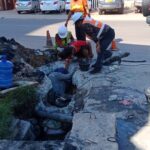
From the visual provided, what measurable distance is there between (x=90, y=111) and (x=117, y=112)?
43 cm

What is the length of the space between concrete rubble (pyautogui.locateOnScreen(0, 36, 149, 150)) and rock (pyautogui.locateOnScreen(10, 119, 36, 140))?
0.06 metres

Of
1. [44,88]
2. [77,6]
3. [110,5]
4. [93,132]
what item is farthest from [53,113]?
[110,5]

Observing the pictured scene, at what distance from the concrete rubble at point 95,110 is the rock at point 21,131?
0.19 feet

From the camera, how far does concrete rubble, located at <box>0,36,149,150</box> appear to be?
5023 mm

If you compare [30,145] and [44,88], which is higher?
[30,145]

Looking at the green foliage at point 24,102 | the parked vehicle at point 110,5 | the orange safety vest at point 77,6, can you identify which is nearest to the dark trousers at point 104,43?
the green foliage at point 24,102

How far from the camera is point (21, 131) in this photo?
20.6 feet

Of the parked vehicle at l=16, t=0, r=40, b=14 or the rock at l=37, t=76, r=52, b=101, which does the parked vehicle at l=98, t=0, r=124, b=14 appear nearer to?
the parked vehicle at l=16, t=0, r=40, b=14

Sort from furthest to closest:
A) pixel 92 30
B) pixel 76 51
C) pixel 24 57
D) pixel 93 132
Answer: pixel 24 57 < pixel 76 51 < pixel 92 30 < pixel 93 132

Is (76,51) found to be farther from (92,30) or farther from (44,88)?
(44,88)

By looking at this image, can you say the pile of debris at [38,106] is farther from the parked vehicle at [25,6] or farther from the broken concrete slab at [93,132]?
the parked vehicle at [25,6]

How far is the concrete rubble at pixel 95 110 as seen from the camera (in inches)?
198

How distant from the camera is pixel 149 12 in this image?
69.7 feet

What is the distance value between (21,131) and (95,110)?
1.08 metres
